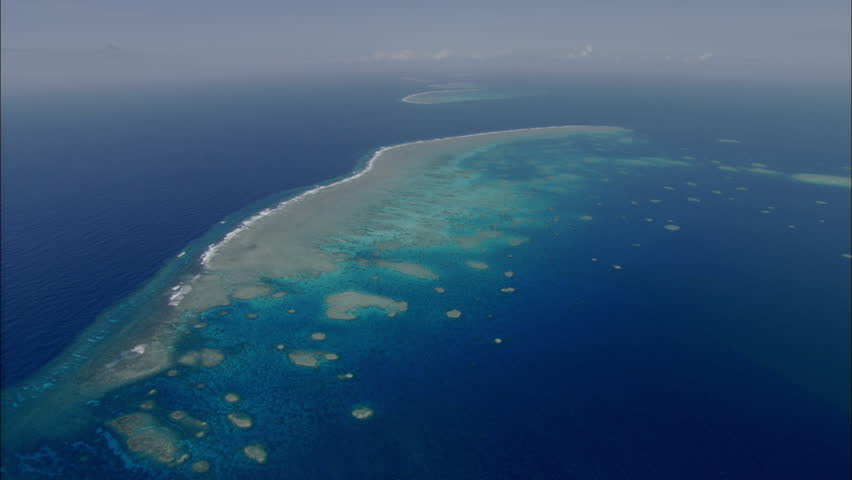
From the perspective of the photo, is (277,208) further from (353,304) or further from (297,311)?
(353,304)

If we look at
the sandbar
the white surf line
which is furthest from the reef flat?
the white surf line

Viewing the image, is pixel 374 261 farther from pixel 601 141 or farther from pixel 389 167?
pixel 601 141

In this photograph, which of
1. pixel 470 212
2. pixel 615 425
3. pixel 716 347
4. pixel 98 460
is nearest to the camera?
pixel 98 460

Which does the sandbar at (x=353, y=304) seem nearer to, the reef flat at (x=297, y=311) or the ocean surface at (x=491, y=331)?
the reef flat at (x=297, y=311)

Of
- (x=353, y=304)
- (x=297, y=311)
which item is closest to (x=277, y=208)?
(x=297, y=311)

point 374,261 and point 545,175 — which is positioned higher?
point 545,175

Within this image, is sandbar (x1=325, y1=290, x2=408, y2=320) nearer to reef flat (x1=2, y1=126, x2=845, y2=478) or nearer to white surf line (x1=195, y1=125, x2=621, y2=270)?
reef flat (x1=2, y1=126, x2=845, y2=478)

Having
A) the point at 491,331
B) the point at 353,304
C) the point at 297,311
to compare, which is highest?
the point at 353,304

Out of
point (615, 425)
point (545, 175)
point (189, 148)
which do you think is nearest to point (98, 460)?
point (615, 425)
